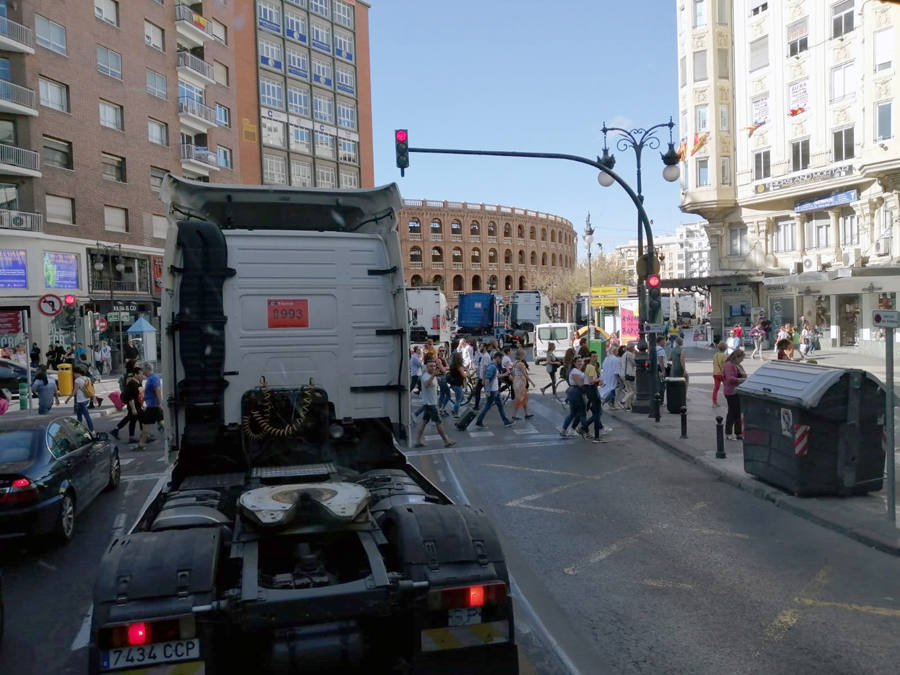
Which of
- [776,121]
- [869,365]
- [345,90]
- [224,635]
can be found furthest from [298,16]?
[224,635]

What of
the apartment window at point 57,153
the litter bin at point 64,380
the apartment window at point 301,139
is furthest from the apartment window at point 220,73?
the litter bin at point 64,380

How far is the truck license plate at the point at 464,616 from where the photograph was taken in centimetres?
372

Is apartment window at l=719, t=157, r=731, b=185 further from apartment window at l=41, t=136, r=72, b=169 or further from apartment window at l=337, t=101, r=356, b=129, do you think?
apartment window at l=41, t=136, r=72, b=169

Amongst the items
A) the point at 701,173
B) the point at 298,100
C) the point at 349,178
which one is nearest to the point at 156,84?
the point at 298,100

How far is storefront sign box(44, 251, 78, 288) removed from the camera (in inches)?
1310

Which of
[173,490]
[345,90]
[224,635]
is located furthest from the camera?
[345,90]

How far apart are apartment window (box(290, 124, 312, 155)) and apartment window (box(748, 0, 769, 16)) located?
33.9 metres

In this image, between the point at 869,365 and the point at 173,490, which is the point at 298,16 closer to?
the point at 869,365

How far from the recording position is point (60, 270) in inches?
1342

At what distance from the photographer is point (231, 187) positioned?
6.42 meters

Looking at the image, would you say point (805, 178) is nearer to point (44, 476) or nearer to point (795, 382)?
point (795, 382)

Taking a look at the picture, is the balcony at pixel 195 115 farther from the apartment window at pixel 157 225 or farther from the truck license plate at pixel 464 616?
the truck license plate at pixel 464 616

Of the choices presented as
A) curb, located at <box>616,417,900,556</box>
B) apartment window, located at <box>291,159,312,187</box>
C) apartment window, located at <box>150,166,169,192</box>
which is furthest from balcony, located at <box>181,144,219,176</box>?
curb, located at <box>616,417,900,556</box>

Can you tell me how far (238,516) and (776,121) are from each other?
38.1m
